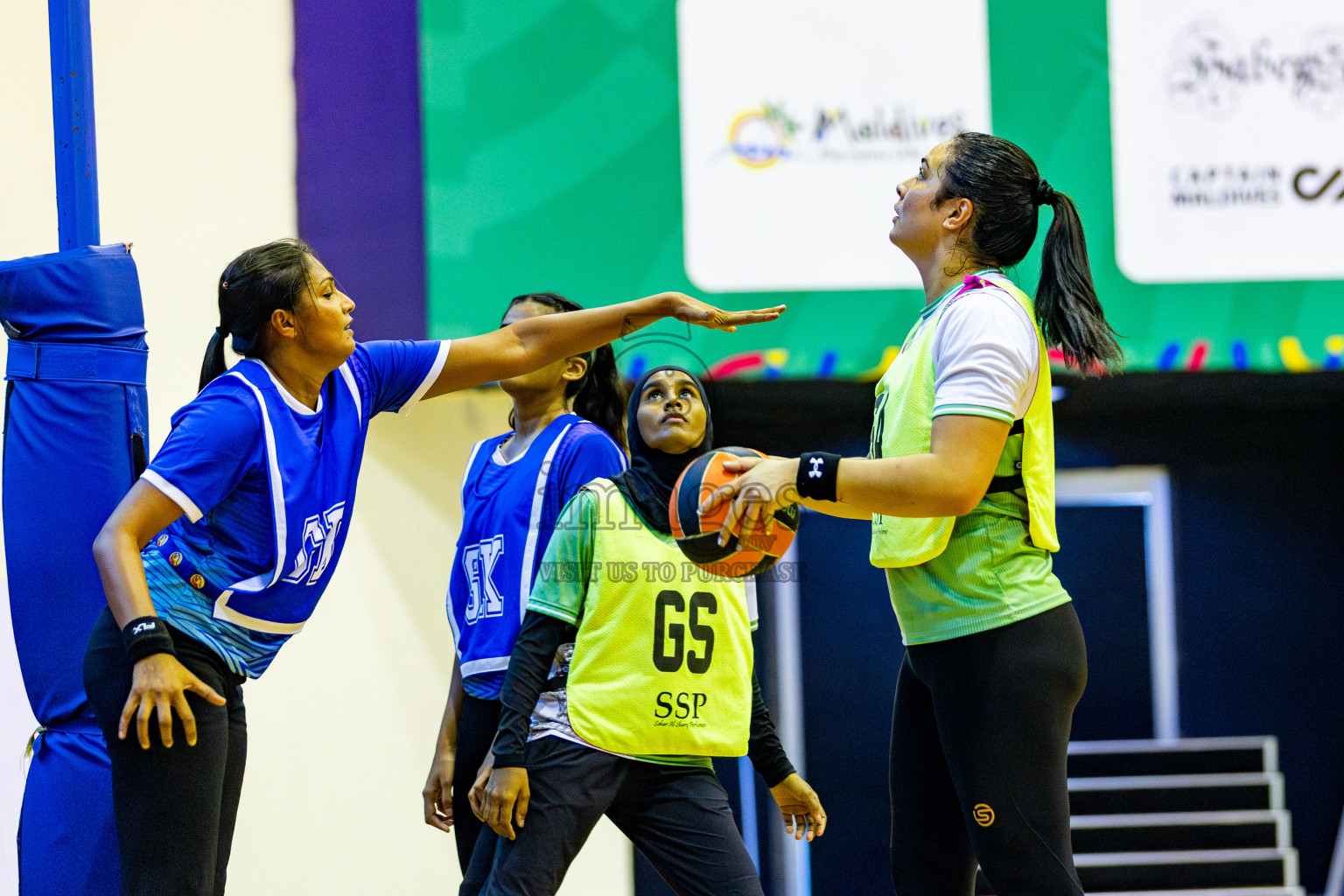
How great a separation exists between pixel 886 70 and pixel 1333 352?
1.91 metres

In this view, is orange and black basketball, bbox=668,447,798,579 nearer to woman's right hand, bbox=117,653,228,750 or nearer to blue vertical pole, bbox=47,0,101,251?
woman's right hand, bbox=117,653,228,750

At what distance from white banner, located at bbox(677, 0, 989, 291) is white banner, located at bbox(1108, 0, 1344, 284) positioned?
0.60 meters

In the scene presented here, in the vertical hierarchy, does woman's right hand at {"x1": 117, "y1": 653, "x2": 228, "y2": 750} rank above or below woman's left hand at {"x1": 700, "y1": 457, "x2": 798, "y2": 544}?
below

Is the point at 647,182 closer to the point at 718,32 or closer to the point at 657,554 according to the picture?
the point at 718,32

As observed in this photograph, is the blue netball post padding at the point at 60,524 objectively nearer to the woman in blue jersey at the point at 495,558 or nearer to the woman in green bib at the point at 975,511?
the woman in blue jersey at the point at 495,558

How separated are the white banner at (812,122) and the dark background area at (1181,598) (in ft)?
2.41

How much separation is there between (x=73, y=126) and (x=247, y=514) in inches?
43.7

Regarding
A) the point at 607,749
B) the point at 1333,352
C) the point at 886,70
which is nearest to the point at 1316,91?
the point at 1333,352

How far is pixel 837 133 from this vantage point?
166 inches

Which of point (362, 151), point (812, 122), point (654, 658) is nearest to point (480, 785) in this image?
point (654, 658)

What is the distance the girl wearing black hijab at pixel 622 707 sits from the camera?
7.72 feet

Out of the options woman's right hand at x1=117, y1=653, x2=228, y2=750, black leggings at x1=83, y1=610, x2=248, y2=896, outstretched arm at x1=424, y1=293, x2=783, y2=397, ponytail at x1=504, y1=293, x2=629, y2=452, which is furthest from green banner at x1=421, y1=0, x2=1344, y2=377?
woman's right hand at x1=117, y1=653, x2=228, y2=750

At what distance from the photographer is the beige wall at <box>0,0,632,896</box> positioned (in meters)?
3.86

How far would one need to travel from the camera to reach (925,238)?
2.12 meters
